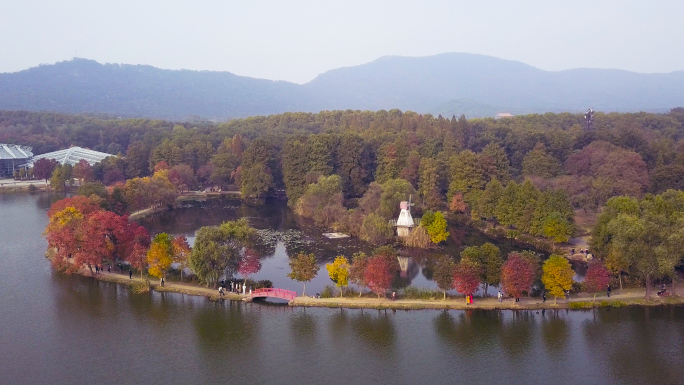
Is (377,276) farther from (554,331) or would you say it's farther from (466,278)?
(554,331)

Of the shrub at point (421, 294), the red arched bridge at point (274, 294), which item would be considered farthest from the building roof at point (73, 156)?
the shrub at point (421, 294)

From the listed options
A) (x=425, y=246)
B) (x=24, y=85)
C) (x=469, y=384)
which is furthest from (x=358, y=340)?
(x=24, y=85)

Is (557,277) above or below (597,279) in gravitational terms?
above

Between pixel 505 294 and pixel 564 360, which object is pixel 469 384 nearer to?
pixel 564 360

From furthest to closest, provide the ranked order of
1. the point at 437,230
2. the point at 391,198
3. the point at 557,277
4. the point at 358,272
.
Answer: the point at 391,198
the point at 437,230
the point at 358,272
the point at 557,277

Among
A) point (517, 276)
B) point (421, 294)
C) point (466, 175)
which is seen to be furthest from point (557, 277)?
point (466, 175)

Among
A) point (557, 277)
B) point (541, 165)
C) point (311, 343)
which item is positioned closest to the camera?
point (311, 343)
